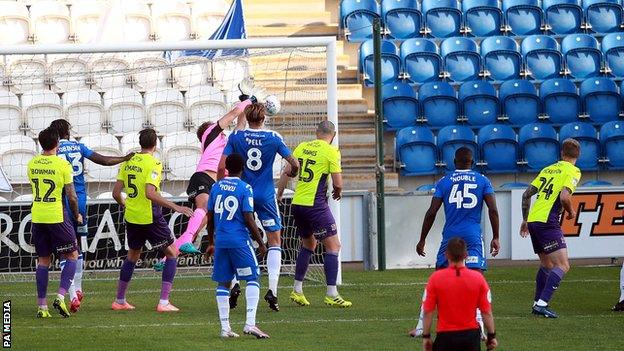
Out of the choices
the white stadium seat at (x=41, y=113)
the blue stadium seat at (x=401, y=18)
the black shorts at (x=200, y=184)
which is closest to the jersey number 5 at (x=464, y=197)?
the black shorts at (x=200, y=184)

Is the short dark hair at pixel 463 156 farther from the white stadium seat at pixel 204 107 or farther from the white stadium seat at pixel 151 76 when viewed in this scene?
the white stadium seat at pixel 151 76

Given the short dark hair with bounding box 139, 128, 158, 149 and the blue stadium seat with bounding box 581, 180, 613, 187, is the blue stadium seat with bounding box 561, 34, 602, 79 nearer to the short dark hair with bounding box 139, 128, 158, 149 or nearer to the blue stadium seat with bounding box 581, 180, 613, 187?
the blue stadium seat with bounding box 581, 180, 613, 187

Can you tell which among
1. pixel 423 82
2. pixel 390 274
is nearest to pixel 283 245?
pixel 390 274

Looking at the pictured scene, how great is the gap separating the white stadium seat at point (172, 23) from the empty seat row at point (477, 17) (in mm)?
2930

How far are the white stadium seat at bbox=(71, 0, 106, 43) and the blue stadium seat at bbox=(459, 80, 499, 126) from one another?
651cm

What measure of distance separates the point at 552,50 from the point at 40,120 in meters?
9.69

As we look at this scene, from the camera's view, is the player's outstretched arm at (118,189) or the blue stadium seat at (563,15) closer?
the player's outstretched arm at (118,189)

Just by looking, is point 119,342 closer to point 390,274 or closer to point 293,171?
point 293,171

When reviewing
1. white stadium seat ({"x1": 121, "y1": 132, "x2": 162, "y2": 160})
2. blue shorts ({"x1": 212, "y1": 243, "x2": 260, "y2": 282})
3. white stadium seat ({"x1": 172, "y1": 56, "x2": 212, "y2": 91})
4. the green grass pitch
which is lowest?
the green grass pitch

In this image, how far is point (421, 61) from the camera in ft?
76.3

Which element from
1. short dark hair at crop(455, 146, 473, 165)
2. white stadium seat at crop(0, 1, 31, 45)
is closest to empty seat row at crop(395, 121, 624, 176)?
white stadium seat at crop(0, 1, 31, 45)

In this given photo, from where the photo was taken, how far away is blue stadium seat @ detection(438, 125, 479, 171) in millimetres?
21562

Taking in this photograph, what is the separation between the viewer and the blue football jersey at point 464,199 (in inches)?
446

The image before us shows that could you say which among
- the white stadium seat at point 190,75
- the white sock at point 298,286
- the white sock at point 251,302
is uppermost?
the white stadium seat at point 190,75
